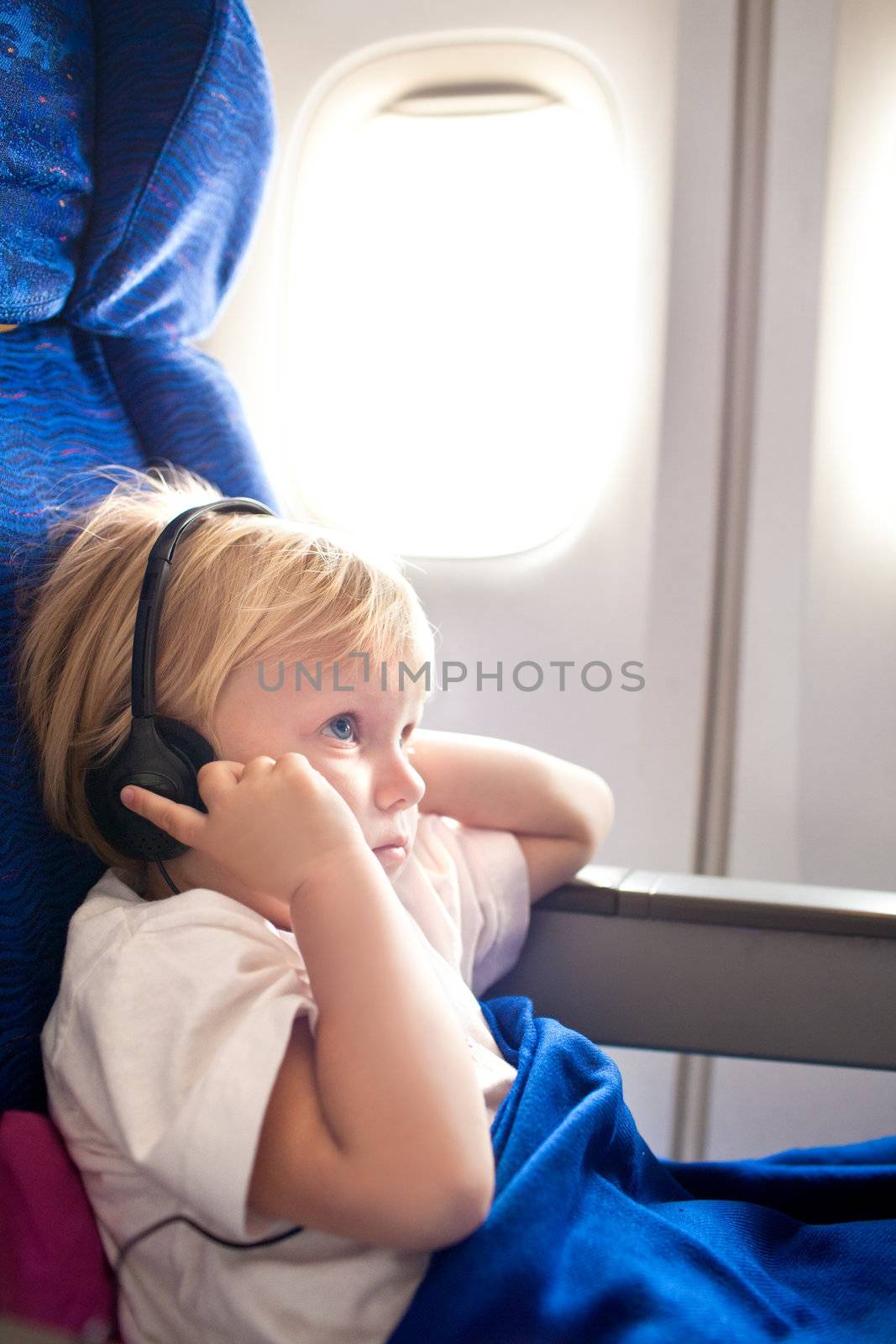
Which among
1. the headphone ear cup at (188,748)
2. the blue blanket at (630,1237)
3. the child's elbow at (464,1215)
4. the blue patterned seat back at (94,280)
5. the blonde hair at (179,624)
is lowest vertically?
the blue blanket at (630,1237)

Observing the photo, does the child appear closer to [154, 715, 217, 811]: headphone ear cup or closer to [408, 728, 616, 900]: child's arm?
[154, 715, 217, 811]: headphone ear cup

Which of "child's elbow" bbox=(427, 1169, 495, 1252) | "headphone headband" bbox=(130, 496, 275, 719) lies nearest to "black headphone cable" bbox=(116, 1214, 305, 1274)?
"child's elbow" bbox=(427, 1169, 495, 1252)

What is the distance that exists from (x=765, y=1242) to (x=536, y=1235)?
28 centimetres

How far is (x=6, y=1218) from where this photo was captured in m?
0.69

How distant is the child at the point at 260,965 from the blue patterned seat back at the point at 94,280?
1.6 inches

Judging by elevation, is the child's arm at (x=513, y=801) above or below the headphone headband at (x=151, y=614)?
below

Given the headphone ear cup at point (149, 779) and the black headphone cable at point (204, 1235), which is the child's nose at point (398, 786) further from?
the black headphone cable at point (204, 1235)

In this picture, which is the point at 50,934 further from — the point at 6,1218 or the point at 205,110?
the point at 205,110

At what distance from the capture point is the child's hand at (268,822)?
0.72 m

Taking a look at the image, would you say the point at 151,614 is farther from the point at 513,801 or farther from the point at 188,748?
the point at 513,801

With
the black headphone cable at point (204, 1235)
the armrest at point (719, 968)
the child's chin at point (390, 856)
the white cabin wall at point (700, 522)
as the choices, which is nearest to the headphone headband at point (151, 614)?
the child's chin at point (390, 856)

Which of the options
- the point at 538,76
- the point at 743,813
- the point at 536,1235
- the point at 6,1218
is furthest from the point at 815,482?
the point at 6,1218

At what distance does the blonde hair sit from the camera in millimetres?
835

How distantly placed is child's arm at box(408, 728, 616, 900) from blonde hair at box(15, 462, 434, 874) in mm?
255
